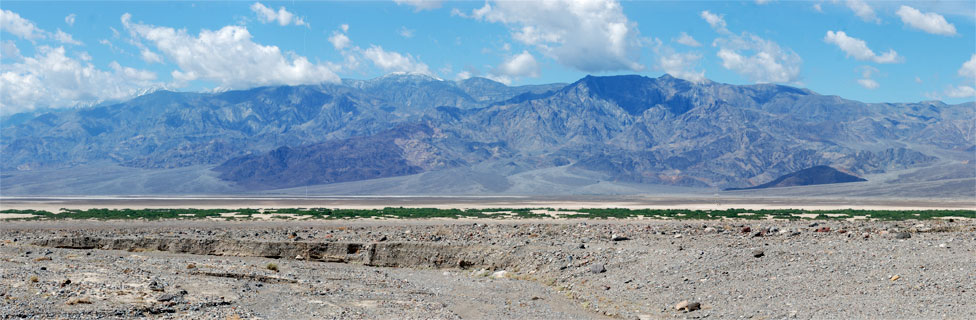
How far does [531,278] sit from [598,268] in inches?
99.1

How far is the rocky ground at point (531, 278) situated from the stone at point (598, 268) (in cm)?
5

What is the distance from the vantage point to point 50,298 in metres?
17.7

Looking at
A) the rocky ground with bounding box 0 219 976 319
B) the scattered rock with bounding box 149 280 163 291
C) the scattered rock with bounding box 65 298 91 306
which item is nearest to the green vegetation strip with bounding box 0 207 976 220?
the rocky ground with bounding box 0 219 976 319

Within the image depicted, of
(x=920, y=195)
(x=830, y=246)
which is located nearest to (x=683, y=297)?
(x=830, y=246)

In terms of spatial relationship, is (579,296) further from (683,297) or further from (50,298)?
(50,298)

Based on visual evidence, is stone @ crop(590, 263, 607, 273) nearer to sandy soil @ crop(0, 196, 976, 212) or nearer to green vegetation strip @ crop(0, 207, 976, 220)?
green vegetation strip @ crop(0, 207, 976, 220)

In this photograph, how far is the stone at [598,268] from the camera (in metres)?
23.0

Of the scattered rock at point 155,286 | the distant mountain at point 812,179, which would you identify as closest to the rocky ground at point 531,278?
the scattered rock at point 155,286

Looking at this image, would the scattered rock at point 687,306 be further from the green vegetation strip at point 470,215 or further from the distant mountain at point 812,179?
the distant mountain at point 812,179

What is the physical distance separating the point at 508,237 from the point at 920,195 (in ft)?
452

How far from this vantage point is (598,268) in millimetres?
23141

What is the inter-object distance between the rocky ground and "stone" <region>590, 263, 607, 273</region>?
5cm

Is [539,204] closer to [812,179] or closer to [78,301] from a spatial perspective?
[78,301]

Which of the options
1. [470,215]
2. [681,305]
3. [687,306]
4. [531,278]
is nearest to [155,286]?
[531,278]
